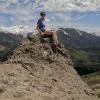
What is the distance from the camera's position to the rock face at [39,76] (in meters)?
19.2

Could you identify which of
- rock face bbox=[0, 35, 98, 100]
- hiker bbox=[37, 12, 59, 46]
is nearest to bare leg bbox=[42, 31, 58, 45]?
hiker bbox=[37, 12, 59, 46]

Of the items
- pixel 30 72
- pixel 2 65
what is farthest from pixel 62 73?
pixel 2 65

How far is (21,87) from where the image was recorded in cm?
1934

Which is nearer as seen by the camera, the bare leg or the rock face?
the rock face

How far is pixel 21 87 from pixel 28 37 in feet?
16.5

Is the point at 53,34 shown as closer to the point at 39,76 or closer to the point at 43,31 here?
the point at 43,31

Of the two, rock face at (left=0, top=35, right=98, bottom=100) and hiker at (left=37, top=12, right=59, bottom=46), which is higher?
hiker at (left=37, top=12, right=59, bottom=46)

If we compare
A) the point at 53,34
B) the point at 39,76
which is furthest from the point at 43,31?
the point at 39,76

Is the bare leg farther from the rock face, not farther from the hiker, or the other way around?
the rock face

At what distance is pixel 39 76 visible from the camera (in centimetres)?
2097

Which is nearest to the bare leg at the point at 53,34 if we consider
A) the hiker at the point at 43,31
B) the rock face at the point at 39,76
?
the hiker at the point at 43,31

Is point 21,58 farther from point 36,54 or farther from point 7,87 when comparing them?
point 7,87

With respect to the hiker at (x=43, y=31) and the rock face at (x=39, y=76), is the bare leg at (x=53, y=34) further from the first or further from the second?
the rock face at (x=39, y=76)

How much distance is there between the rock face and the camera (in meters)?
19.2
